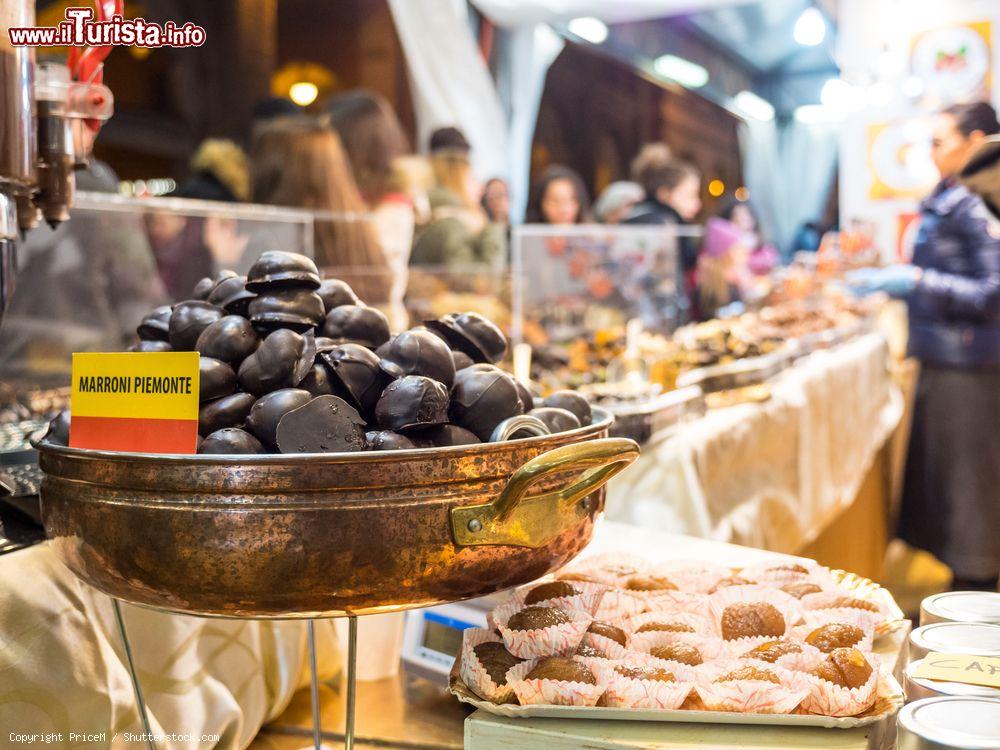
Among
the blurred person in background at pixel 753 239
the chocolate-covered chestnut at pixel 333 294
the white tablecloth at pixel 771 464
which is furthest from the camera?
the blurred person in background at pixel 753 239

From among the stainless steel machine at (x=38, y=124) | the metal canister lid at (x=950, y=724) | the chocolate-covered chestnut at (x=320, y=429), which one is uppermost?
the stainless steel machine at (x=38, y=124)

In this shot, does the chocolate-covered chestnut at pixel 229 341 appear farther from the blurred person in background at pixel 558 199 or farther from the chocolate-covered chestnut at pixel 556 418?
the blurred person in background at pixel 558 199

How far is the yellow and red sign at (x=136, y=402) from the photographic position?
2.30 feet

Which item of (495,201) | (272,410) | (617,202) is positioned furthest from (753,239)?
(272,410)

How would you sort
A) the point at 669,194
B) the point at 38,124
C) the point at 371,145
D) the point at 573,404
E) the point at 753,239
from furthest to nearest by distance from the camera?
the point at 753,239 < the point at 669,194 < the point at 371,145 < the point at 38,124 < the point at 573,404

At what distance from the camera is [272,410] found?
0.69 meters

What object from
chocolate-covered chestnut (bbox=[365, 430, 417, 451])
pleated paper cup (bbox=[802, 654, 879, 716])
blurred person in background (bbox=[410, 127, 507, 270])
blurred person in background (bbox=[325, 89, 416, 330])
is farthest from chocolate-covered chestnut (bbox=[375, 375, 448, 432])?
blurred person in background (bbox=[325, 89, 416, 330])

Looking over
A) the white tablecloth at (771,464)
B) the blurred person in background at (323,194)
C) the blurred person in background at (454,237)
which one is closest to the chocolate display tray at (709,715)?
the white tablecloth at (771,464)

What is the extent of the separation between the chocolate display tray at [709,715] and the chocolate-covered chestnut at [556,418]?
0.77 ft

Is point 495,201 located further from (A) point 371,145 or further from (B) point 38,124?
(B) point 38,124

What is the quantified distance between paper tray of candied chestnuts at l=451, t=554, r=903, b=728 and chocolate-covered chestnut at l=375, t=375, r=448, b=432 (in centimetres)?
19

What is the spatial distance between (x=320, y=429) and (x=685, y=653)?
339 mm

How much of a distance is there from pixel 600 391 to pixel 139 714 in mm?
1324

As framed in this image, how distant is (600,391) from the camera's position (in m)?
2.05
